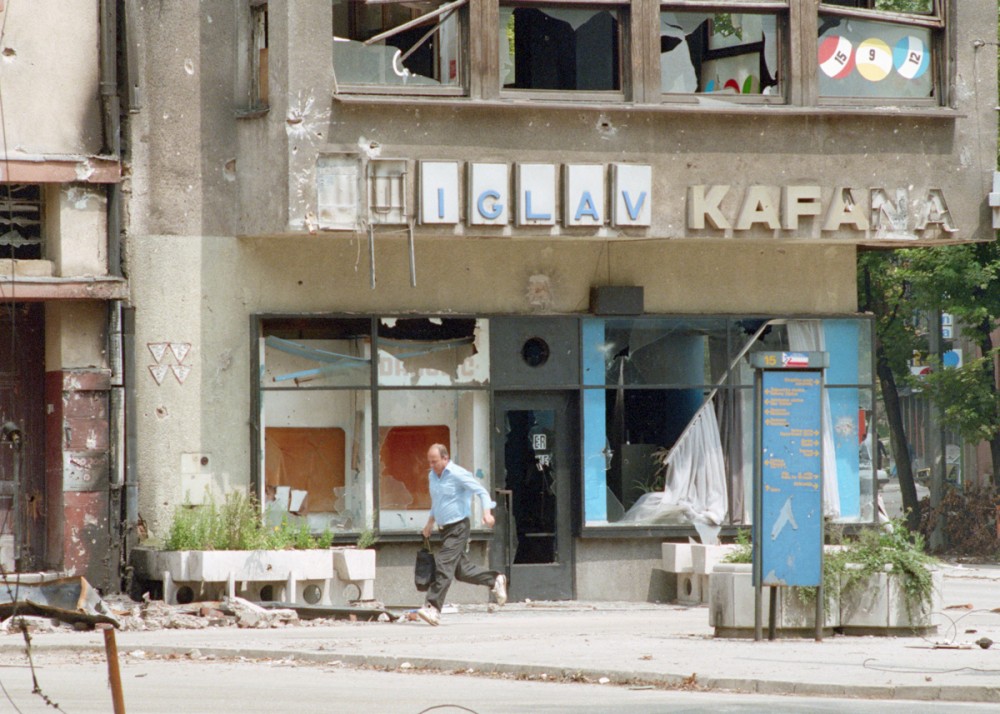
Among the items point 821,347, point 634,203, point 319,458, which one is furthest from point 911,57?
point 319,458

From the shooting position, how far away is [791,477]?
13.9 metres

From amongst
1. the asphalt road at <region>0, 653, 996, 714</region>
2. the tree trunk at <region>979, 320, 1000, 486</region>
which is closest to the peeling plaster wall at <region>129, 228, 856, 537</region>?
the asphalt road at <region>0, 653, 996, 714</region>

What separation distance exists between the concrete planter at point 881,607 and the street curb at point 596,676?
327 centimetres

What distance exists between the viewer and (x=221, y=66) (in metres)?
18.9

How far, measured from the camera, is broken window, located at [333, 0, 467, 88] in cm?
1833

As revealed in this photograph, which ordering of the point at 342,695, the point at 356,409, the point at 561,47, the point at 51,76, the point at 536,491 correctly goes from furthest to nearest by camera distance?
the point at 536,491 → the point at 356,409 → the point at 561,47 → the point at 51,76 → the point at 342,695

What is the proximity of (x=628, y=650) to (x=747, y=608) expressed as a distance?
135 cm

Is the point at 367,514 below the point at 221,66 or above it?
below

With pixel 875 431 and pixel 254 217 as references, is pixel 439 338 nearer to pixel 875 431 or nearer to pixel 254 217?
pixel 254 217

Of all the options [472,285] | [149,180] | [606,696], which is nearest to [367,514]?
[472,285]

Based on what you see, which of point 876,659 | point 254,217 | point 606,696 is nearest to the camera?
point 606,696

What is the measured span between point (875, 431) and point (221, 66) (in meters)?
8.40

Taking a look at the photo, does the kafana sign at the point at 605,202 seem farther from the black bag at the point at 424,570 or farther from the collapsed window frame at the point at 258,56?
the black bag at the point at 424,570

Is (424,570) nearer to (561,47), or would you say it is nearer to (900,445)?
(561,47)
